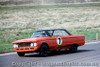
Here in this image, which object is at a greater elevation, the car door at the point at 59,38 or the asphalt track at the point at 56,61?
the car door at the point at 59,38

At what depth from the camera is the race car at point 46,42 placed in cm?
1574

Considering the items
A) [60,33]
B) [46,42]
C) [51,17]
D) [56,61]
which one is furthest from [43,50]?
[51,17]

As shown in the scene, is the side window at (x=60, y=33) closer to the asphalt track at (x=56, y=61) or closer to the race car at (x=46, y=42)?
the race car at (x=46, y=42)

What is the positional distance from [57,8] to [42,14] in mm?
7909

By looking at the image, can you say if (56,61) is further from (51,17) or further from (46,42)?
(51,17)

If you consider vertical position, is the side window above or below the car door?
above

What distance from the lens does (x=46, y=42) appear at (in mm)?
16125

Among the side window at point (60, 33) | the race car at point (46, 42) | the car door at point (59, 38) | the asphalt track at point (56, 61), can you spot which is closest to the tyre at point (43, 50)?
the race car at point (46, 42)

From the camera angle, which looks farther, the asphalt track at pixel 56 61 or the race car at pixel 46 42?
the race car at pixel 46 42

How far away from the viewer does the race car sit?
15741mm

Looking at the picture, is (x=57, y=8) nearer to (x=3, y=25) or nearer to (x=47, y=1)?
(x=47, y=1)

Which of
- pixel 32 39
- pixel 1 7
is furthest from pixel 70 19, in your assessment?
pixel 32 39

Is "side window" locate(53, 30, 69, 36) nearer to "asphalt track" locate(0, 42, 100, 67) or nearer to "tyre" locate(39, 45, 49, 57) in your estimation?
"tyre" locate(39, 45, 49, 57)

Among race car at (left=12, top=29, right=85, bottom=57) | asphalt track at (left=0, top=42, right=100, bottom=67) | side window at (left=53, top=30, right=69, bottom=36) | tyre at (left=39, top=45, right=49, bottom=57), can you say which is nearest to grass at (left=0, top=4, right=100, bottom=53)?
side window at (left=53, top=30, right=69, bottom=36)
